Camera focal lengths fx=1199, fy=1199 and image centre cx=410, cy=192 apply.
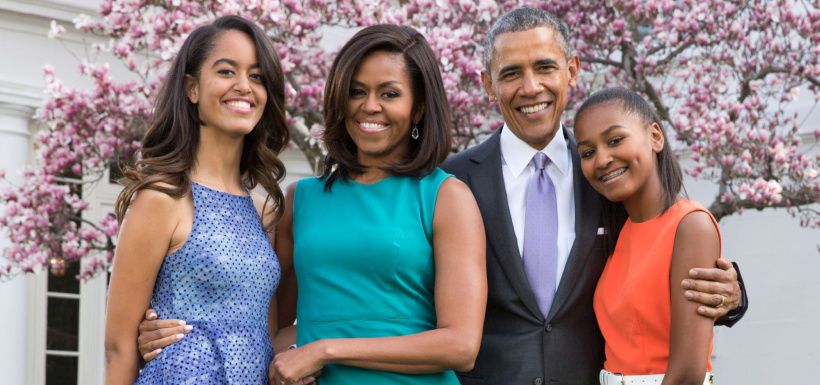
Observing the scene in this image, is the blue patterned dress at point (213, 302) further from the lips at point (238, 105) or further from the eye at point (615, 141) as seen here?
the eye at point (615, 141)

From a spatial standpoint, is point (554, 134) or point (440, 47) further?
point (440, 47)

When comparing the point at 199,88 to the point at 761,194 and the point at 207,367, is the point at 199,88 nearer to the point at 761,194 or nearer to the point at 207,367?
the point at 207,367

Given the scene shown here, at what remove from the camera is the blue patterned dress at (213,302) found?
10.7 feet

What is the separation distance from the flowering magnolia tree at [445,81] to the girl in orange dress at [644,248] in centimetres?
299

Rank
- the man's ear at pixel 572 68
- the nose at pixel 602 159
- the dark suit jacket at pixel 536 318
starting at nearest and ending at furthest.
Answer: the nose at pixel 602 159 → the dark suit jacket at pixel 536 318 → the man's ear at pixel 572 68

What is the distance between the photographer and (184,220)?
3318 mm

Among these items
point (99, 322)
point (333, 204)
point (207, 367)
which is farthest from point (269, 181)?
point (99, 322)

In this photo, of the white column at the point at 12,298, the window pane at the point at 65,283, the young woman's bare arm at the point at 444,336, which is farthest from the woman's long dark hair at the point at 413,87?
the window pane at the point at 65,283

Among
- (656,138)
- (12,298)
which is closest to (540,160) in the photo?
(656,138)

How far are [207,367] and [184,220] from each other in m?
0.41

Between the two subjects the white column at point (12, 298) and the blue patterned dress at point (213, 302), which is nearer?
the blue patterned dress at point (213, 302)

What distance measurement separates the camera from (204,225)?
3348 mm

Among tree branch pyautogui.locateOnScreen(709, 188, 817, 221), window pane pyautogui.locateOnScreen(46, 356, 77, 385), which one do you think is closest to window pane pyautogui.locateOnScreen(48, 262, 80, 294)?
window pane pyautogui.locateOnScreen(46, 356, 77, 385)

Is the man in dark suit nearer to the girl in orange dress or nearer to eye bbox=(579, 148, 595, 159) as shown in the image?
the girl in orange dress
